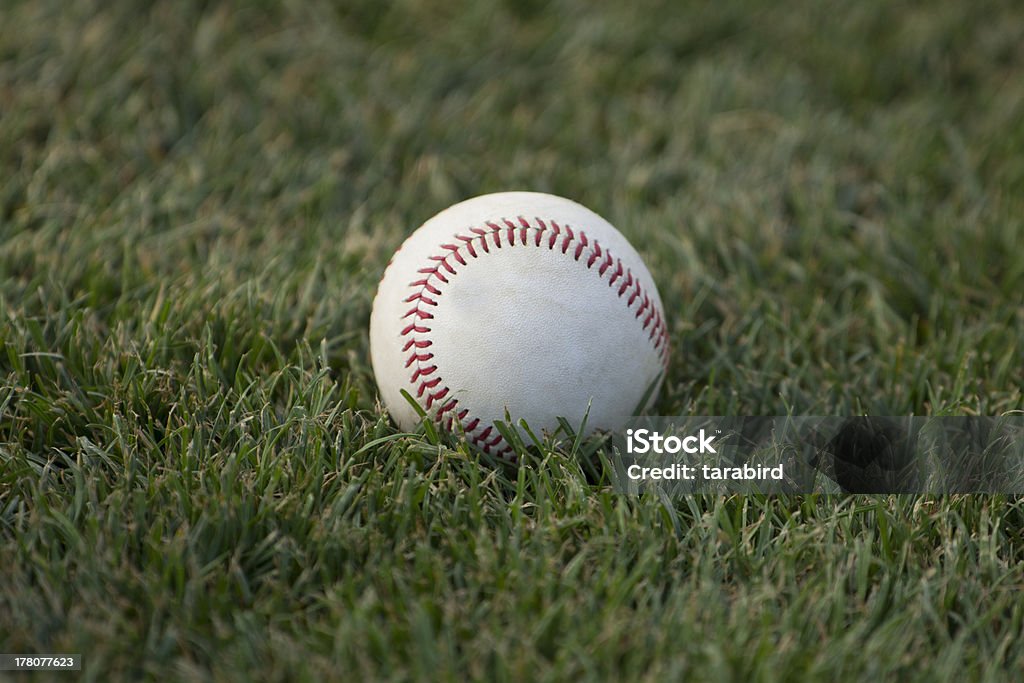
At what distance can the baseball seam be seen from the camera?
8.82ft

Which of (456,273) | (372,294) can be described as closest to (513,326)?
(456,273)

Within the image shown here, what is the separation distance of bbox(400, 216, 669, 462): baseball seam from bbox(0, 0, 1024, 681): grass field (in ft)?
0.33

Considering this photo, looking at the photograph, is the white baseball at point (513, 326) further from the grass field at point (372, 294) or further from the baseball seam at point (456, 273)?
the grass field at point (372, 294)

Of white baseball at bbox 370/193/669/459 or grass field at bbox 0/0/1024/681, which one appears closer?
grass field at bbox 0/0/1024/681

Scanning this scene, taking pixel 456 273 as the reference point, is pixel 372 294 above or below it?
below

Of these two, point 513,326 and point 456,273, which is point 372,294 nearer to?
point 456,273

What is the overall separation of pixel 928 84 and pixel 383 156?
280 centimetres

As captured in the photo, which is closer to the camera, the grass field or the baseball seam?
the grass field

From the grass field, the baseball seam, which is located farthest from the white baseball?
the grass field

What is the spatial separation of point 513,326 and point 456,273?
226 mm

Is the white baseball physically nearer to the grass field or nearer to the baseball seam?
the baseball seam

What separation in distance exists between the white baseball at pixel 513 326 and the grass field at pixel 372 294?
6.2 inches

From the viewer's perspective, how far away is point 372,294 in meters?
3.37

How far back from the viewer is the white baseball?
263cm
